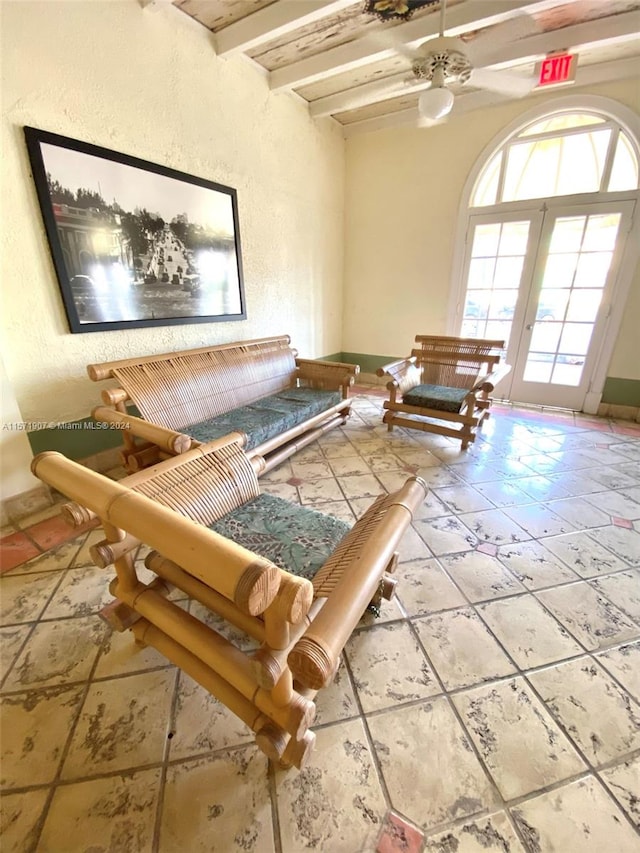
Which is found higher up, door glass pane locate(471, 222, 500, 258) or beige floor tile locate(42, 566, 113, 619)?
door glass pane locate(471, 222, 500, 258)

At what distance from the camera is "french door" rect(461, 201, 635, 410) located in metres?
3.33

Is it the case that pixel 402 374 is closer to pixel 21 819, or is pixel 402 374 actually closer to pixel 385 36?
pixel 385 36

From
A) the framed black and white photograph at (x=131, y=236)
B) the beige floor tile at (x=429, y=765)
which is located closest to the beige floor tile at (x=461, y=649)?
the beige floor tile at (x=429, y=765)

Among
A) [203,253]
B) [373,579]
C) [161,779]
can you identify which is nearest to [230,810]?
[161,779]

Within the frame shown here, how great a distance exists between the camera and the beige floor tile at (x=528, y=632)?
128 centimetres

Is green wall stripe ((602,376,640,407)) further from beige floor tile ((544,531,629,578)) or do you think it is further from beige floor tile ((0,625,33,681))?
beige floor tile ((0,625,33,681))

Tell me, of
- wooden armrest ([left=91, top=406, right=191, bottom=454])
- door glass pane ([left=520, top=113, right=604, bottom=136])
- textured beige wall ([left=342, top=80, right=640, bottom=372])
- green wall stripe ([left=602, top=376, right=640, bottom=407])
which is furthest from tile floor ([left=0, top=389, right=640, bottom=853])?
door glass pane ([left=520, top=113, right=604, bottom=136])

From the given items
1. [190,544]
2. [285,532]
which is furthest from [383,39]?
[190,544]

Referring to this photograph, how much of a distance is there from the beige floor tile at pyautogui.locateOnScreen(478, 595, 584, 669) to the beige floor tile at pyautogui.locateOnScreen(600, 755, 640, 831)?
30cm

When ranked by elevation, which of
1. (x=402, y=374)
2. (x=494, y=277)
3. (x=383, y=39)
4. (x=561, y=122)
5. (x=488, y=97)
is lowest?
(x=402, y=374)

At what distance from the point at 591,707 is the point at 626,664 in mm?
269

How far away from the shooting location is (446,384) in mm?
3479

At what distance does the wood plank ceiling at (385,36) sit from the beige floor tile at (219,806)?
10.8 feet

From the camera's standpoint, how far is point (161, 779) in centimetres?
94
